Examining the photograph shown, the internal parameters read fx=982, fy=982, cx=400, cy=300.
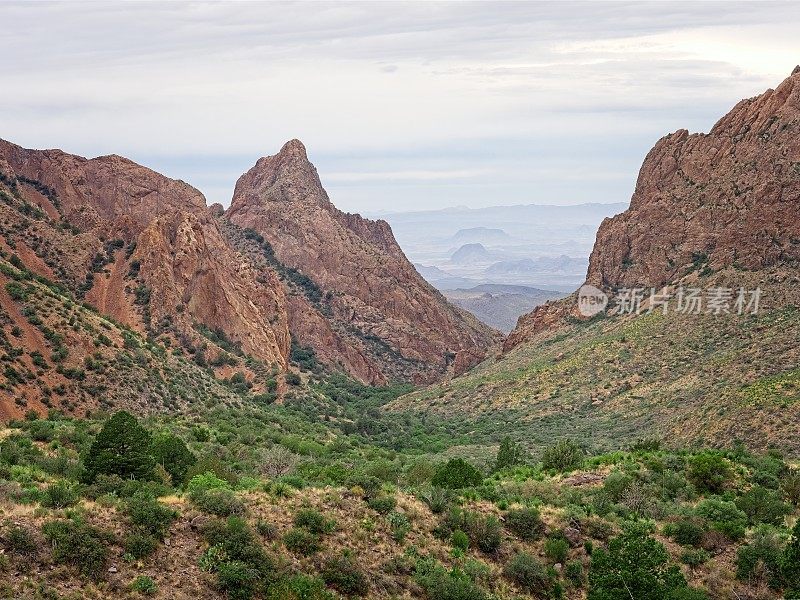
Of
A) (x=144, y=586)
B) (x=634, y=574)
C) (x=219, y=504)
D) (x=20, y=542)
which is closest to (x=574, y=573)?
(x=634, y=574)

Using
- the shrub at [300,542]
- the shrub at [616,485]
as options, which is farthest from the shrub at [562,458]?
the shrub at [300,542]

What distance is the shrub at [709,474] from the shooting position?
42.9 metres

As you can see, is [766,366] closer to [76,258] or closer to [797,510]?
[797,510]

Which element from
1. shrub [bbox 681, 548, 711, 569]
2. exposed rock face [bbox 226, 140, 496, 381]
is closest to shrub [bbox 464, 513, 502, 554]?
shrub [bbox 681, 548, 711, 569]

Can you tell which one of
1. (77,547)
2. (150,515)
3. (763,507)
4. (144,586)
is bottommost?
(144,586)

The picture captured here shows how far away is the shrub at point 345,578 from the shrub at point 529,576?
5372 millimetres

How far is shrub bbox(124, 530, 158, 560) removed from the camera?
1086 inches

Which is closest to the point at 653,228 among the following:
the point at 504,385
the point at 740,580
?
the point at 504,385

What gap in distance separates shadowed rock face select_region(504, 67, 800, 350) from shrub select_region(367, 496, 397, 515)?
67292 mm

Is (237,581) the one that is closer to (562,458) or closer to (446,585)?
(446,585)

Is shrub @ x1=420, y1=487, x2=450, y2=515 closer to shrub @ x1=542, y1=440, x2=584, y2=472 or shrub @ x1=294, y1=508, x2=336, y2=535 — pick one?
shrub @ x1=294, y1=508, x2=336, y2=535

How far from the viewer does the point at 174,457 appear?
41.8m

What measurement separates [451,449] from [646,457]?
2962 cm

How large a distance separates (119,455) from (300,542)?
9715 mm
